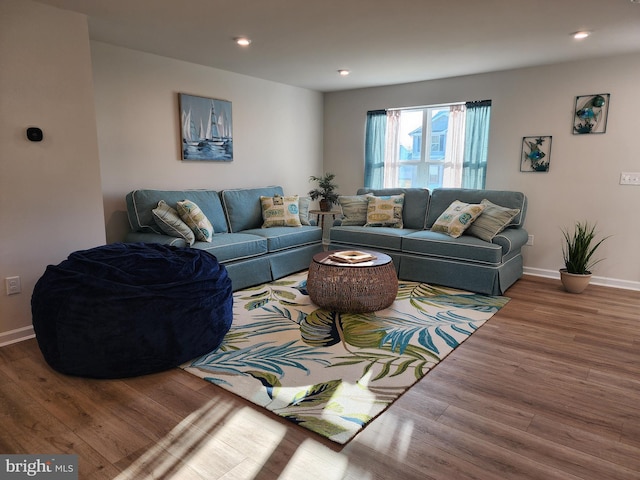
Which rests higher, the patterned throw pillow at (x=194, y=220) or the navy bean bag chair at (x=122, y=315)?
the patterned throw pillow at (x=194, y=220)

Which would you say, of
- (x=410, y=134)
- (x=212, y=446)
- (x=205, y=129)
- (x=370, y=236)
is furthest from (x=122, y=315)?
(x=410, y=134)

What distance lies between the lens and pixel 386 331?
3.08 m

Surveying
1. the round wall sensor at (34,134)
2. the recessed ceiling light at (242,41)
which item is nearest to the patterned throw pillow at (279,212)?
the recessed ceiling light at (242,41)

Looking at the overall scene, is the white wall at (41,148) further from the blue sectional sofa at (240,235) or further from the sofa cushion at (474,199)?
the sofa cushion at (474,199)

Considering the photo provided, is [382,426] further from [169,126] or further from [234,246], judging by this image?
[169,126]

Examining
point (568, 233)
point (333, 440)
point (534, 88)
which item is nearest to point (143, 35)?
point (333, 440)

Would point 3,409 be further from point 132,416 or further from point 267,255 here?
point 267,255

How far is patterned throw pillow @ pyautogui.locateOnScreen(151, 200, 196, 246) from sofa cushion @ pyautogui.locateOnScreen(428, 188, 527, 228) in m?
2.80

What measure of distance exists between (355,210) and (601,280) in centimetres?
282

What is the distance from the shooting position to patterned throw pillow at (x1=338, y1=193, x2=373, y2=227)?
5.10 metres

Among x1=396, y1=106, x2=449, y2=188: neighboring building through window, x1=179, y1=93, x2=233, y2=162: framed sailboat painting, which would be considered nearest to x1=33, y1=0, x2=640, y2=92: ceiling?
x1=179, y1=93, x2=233, y2=162: framed sailboat painting

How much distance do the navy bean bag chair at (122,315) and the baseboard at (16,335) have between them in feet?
2.06

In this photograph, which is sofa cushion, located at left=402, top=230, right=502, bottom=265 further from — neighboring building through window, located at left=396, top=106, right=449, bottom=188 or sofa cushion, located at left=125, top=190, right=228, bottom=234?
sofa cushion, located at left=125, top=190, right=228, bottom=234

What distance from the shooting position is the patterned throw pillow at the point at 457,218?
428 cm
